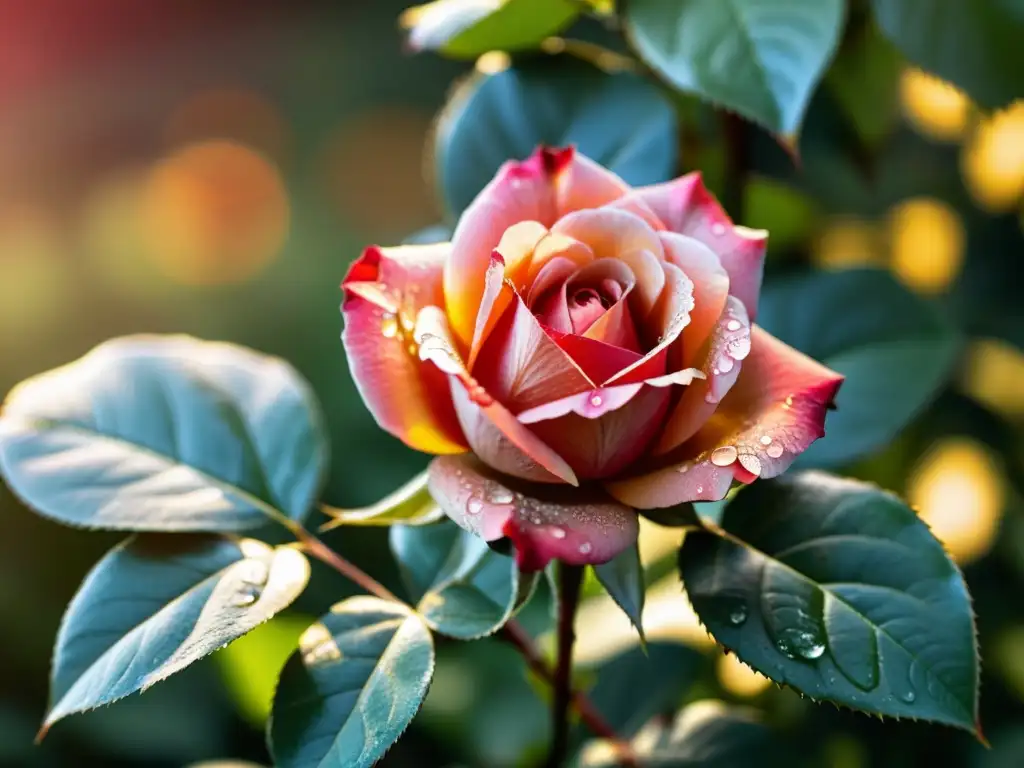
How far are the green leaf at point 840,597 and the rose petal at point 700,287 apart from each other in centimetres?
9

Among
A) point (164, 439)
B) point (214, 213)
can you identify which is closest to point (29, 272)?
point (214, 213)

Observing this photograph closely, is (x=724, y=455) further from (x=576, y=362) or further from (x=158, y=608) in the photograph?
(x=158, y=608)

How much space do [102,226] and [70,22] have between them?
0.76 m

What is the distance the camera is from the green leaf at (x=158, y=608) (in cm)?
34

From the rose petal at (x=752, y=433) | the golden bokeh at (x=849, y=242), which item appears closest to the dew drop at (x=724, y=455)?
the rose petal at (x=752, y=433)

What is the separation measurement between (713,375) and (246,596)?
0.19m

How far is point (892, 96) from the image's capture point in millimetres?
614

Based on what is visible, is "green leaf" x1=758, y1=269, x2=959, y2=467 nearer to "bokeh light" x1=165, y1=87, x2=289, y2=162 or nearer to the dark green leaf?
the dark green leaf

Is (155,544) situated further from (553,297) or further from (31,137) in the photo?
(31,137)

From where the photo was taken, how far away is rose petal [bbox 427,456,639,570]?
0.95 feet

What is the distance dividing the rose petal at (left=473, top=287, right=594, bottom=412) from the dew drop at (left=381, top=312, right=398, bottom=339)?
3 cm

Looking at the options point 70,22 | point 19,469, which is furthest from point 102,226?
point 19,469

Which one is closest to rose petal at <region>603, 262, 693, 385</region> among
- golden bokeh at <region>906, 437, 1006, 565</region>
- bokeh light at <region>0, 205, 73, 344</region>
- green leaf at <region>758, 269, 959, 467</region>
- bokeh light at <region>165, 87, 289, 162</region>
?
green leaf at <region>758, 269, 959, 467</region>

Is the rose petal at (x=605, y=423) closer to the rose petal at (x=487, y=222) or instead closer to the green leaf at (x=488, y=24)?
the rose petal at (x=487, y=222)
